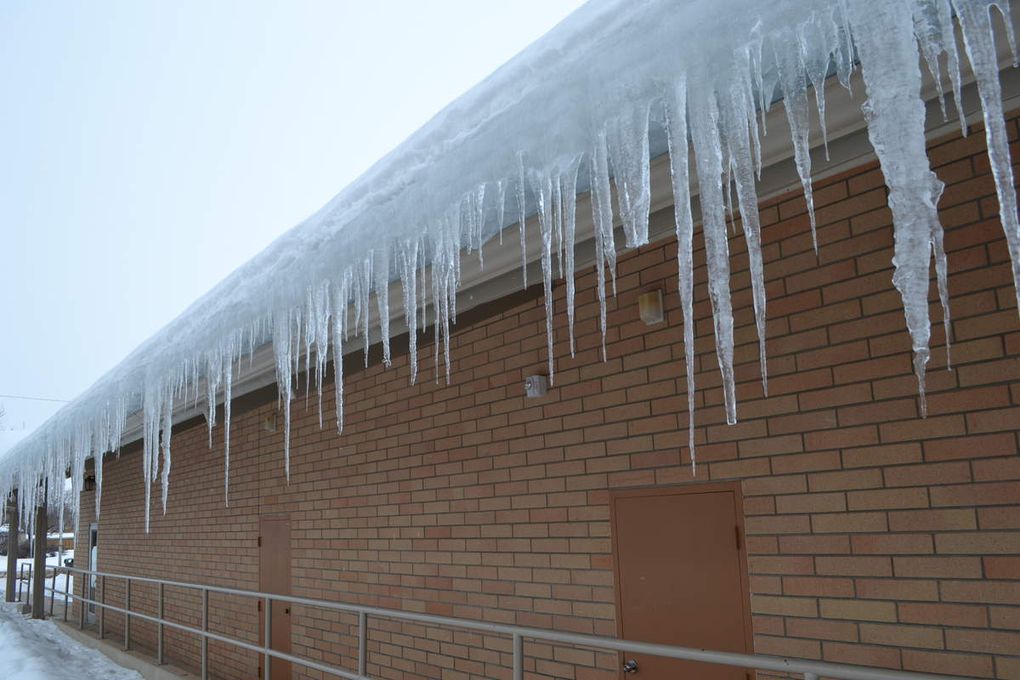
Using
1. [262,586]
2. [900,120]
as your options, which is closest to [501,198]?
[900,120]

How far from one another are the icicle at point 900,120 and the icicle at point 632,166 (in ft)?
1.91

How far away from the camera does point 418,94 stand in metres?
178

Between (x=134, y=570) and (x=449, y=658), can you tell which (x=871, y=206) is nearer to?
(x=449, y=658)

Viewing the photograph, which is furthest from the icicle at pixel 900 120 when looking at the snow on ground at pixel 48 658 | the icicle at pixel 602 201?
the snow on ground at pixel 48 658

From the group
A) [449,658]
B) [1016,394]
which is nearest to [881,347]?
[1016,394]

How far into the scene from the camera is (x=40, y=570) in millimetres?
12805

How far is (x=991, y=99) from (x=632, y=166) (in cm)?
92

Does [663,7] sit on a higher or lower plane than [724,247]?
higher

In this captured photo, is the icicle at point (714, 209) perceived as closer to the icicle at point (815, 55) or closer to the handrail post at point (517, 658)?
the icicle at point (815, 55)

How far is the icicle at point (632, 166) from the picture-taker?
2.05m

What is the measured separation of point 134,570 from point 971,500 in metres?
11.3

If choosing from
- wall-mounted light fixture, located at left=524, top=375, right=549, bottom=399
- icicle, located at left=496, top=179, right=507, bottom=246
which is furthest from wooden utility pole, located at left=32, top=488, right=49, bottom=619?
icicle, located at left=496, top=179, right=507, bottom=246

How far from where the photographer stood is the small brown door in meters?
6.70

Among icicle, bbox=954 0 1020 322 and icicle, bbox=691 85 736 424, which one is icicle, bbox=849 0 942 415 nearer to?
icicle, bbox=954 0 1020 322
